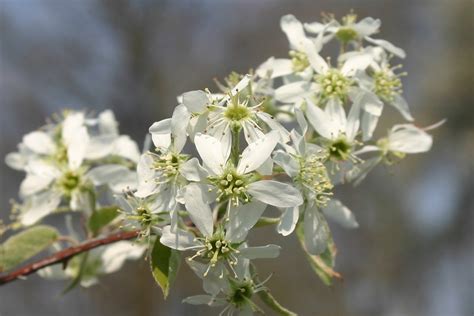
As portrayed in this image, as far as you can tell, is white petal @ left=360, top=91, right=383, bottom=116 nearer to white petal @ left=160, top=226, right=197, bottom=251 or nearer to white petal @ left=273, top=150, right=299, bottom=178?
white petal @ left=273, top=150, right=299, bottom=178

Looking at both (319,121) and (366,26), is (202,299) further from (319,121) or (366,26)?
(366,26)

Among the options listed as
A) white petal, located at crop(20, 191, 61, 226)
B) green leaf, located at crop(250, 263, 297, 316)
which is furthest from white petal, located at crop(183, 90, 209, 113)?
white petal, located at crop(20, 191, 61, 226)

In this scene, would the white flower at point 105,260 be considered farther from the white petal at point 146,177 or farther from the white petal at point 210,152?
the white petal at point 210,152

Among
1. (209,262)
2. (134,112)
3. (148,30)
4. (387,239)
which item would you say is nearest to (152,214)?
(209,262)

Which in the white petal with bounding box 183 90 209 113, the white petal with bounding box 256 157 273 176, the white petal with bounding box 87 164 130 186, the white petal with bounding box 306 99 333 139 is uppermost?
the white petal with bounding box 87 164 130 186

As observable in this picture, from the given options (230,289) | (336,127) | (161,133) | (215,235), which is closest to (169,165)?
(161,133)

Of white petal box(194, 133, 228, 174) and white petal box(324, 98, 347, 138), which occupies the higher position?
white petal box(324, 98, 347, 138)
